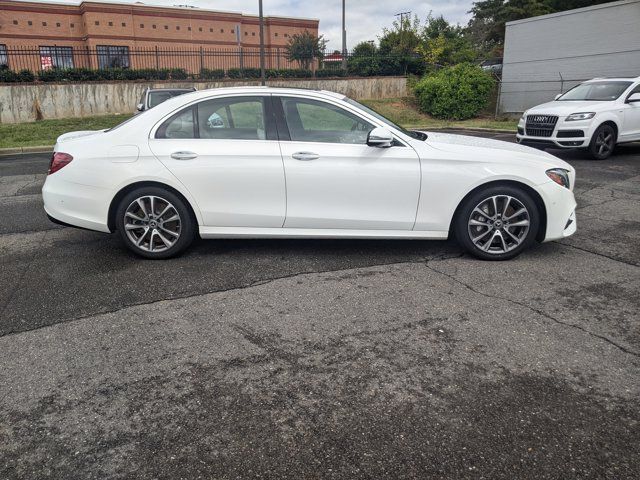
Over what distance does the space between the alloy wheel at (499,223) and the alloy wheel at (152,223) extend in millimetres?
2821

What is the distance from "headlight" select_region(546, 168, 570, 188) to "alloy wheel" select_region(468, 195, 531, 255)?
40 cm

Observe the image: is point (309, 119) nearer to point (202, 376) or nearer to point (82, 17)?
point (202, 376)

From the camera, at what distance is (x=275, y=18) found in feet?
140

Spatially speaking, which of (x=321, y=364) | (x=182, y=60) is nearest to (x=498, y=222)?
(x=321, y=364)

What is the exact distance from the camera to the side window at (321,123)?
195 inches

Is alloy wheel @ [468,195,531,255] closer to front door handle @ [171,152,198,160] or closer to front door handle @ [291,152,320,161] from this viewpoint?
front door handle @ [291,152,320,161]

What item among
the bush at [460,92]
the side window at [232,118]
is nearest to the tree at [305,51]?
the bush at [460,92]

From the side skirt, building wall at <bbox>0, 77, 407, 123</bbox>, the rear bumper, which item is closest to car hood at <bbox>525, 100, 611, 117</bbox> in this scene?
the side skirt

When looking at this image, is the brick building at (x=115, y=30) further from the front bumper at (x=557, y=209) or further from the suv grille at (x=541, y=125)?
the front bumper at (x=557, y=209)

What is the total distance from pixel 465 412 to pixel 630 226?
4.60 m

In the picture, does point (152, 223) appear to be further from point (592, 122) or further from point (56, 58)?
point (56, 58)

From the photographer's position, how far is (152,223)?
4.99 m

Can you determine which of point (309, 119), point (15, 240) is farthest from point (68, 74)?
point (309, 119)

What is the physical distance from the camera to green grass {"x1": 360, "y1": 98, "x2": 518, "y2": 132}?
19.1 meters
